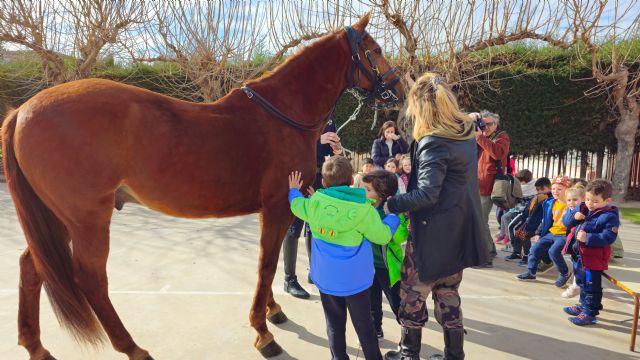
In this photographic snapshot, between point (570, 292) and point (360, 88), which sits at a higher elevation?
point (360, 88)

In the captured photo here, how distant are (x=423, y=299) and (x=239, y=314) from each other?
1.45 metres

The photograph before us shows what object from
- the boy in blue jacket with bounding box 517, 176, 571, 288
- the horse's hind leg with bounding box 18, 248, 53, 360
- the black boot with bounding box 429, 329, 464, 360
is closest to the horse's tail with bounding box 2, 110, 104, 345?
the horse's hind leg with bounding box 18, 248, 53, 360

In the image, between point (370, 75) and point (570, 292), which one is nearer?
point (370, 75)

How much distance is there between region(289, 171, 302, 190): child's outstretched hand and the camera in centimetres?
247

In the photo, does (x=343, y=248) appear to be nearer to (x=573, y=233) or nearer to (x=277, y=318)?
(x=277, y=318)

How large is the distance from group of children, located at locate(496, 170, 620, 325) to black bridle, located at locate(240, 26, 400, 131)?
169 centimetres

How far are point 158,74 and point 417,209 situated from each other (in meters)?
12.7

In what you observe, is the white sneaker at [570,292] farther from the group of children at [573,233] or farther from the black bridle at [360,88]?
the black bridle at [360,88]

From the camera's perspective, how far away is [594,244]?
295 centimetres

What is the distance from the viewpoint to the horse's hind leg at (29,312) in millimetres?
2316

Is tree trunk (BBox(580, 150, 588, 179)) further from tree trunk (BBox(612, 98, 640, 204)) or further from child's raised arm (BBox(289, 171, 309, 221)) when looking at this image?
child's raised arm (BBox(289, 171, 309, 221))

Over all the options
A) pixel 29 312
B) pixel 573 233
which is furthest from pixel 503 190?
pixel 29 312

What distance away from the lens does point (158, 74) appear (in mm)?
12938

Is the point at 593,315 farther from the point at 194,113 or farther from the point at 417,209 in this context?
the point at 194,113
